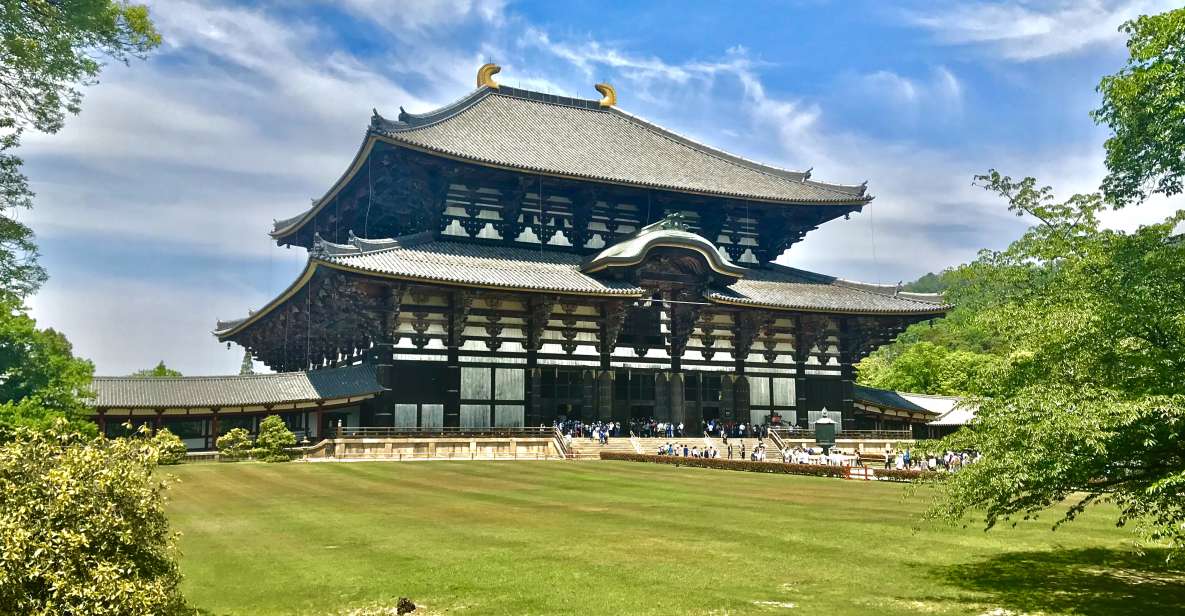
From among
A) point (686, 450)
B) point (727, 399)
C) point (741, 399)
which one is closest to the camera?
point (686, 450)

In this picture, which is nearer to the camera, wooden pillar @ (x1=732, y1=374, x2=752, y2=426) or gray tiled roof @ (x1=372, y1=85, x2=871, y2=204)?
gray tiled roof @ (x1=372, y1=85, x2=871, y2=204)

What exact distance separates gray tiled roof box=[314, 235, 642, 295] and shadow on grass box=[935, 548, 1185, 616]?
30535mm

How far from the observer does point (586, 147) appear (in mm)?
56688

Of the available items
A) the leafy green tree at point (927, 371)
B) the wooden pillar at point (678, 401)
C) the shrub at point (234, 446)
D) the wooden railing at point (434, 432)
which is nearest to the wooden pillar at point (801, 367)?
the wooden pillar at point (678, 401)

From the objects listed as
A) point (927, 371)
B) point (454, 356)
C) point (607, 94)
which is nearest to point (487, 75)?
point (607, 94)

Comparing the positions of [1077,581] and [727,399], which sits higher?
[727,399]

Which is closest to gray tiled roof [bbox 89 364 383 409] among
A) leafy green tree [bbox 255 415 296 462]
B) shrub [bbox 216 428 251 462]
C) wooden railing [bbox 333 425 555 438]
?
wooden railing [bbox 333 425 555 438]

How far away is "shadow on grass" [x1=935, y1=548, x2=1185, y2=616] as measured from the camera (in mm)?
11273

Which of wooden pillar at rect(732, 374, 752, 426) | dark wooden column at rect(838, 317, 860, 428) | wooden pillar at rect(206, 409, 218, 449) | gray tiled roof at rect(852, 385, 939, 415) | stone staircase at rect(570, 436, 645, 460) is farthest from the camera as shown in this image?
gray tiled roof at rect(852, 385, 939, 415)

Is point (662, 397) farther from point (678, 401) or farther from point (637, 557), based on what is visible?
point (637, 557)

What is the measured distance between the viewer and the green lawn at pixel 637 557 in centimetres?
1125

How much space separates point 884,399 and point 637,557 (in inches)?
1833

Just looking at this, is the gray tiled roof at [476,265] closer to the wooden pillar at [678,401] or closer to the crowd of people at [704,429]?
the wooden pillar at [678,401]

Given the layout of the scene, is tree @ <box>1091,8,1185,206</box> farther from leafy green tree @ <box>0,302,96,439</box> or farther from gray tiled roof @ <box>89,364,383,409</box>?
leafy green tree @ <box>0,302,96,439</box>
